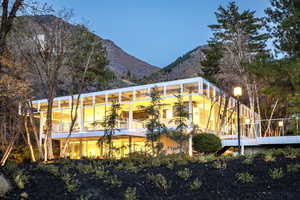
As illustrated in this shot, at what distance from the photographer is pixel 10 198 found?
645 centimetres

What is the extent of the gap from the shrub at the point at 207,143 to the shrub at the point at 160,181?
7908 millimetres

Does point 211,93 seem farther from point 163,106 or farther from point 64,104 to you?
point 64,104

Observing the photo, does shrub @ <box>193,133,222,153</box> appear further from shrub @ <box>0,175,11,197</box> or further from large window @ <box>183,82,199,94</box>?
shrub @ <box>0,175,11,197</box>

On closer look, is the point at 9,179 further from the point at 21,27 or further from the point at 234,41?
the point at 234,41

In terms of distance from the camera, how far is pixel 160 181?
25.7ft

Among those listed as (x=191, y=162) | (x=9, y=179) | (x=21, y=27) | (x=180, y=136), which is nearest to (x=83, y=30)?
(x=21, y=27)

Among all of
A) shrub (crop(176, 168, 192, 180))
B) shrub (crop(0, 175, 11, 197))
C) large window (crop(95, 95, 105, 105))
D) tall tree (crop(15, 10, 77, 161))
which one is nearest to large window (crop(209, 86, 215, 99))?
large window (crop(95, 95, 105, 105))

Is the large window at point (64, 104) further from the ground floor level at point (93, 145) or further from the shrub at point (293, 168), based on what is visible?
the shrub at point (293, 168)

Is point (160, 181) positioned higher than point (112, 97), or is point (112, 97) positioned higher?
point (112, 97)

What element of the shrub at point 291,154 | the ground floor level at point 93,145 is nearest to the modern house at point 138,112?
the ground floor level at point 93,145

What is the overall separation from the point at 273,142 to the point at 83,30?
9.66 m

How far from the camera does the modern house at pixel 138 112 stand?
60.0 feet

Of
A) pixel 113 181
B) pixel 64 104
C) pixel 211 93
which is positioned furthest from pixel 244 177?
pixel 64 104

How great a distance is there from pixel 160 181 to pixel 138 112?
51.2 feet
